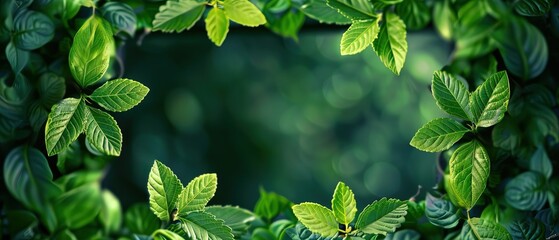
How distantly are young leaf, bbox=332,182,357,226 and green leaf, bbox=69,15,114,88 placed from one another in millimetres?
223

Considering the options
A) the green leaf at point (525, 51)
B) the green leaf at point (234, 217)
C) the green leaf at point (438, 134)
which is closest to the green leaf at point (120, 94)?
the green leaf at point (234, 217)

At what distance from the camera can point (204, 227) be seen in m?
0.56

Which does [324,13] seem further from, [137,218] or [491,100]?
[137,218]

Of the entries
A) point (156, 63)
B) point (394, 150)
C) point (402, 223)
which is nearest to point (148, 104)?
point (156, 63)

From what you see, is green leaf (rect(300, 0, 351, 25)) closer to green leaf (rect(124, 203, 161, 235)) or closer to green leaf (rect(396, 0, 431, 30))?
green leaf (rect(396, 0, 431, 30))

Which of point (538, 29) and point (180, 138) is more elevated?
point (538, 29)

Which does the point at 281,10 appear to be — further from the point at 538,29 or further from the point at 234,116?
the point at 234,116

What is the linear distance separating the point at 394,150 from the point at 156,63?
40 centimetres

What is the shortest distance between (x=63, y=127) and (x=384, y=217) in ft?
0.91

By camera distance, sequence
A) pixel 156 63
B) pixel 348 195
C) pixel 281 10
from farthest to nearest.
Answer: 1. pixel 156 63
2. pixel 281 10
3. pixel 348 195

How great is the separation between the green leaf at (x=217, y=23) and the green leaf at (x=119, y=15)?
0.08 metres

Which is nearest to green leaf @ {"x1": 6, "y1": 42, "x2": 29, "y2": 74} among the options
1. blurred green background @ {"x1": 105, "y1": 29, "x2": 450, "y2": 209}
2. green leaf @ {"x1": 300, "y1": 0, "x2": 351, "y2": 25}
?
green leaf @ {"x1": 300, "y1": 0, "x2": 351, "y2": 25}

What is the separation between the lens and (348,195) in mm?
554

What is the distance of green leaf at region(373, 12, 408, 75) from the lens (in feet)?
1.86
